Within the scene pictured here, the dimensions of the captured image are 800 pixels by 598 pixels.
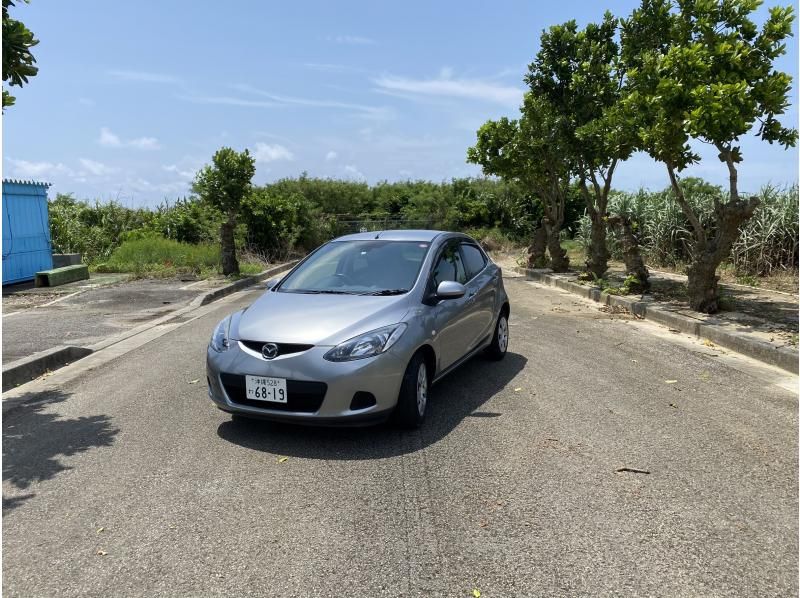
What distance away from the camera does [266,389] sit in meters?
4.61

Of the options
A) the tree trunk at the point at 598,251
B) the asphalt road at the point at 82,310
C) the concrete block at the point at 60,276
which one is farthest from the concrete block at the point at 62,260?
the tree trunk at the point at 598,251

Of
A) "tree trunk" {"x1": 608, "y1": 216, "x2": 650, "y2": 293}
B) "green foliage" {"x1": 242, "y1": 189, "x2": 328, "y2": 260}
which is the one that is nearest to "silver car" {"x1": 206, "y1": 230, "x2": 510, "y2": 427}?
"tree trunk" {"x1": 608, "y1": 216, "x2": 650, "y2": 293}

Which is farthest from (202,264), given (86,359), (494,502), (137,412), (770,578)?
(770,578)

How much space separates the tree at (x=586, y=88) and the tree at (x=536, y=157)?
333mm

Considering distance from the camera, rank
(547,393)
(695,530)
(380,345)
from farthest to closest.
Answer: (547,393) → (380,345) → (695,530)

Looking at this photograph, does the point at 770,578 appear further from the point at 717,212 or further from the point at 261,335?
the point at 717,212

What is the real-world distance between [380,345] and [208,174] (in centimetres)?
1351

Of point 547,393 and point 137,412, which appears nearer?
point 137,412

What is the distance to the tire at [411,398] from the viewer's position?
476cm

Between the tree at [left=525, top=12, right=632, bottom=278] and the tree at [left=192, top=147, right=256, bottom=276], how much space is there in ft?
24.9

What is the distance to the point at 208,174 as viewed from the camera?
55.2ft

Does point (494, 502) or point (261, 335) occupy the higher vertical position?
point (261, 335)

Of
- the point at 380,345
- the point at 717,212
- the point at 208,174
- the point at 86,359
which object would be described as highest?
the point at 208,174

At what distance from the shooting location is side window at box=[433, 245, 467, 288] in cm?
589
